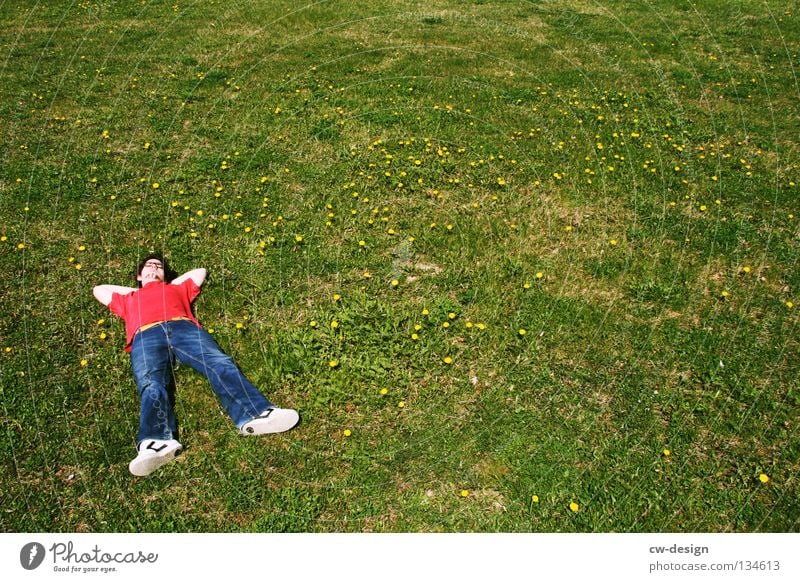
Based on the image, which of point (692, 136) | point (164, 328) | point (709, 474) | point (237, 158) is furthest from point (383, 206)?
point (692, 136)

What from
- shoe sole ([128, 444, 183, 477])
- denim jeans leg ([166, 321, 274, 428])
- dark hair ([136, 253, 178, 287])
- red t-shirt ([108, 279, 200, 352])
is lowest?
shoe sole ([128, 444, 183, 477])

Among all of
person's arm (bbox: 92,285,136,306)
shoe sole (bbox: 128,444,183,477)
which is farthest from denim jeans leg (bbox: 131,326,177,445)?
person's arm (bbox: 92,285,136,306)

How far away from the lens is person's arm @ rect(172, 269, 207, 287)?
634cm

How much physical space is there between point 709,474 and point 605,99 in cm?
778

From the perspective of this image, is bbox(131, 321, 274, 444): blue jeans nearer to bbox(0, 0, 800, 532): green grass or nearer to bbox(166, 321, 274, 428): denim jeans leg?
bbox(166, 321, 274, 428): denim jeans leg

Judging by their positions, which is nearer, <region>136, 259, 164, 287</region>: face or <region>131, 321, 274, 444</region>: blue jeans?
<region>131, 321, 274, 444</region>: blue jeans

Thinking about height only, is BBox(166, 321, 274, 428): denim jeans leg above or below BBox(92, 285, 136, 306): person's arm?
below

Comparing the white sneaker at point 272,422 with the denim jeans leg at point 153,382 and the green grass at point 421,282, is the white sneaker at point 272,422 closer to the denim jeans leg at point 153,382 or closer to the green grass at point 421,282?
the green grass at point 421,282

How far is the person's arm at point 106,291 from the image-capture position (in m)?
6.21

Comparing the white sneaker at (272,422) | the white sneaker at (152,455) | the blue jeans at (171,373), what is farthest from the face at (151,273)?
the white sneaker at (272,422)

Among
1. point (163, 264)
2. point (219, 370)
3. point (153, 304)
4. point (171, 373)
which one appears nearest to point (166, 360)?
point (171, 373)

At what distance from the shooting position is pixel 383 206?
7.71 m

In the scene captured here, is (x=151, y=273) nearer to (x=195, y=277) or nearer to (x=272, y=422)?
(x=195, y=277)

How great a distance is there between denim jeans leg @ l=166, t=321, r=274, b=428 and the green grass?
0.23m
